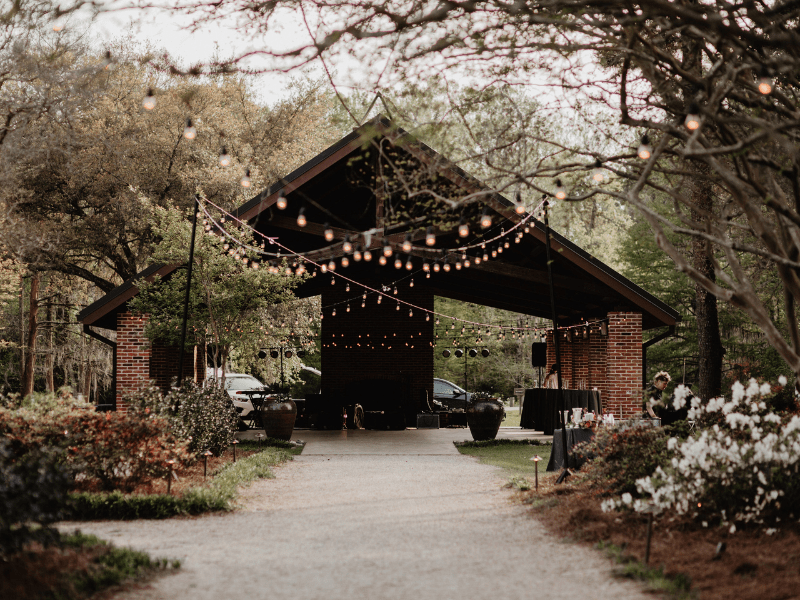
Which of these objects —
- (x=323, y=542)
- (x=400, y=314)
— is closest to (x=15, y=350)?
(x=400, y=314)

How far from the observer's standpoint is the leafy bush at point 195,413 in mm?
9273

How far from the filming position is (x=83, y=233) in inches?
847

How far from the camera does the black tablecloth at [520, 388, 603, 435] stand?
1490cm

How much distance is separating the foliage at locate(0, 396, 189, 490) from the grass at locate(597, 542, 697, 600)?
15.6 feet

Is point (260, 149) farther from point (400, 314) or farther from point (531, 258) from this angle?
point (531, 258)

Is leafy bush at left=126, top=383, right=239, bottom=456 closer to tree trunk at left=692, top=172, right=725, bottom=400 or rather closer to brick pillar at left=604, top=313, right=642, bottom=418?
brick pillar at left=604, top=313, right=642, bottom=418

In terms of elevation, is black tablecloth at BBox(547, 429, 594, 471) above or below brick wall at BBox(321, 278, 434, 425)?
below

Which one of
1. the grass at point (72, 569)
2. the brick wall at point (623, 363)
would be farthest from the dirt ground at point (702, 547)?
the brick wall at point (623, 363)

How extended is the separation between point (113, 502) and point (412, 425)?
13181mm

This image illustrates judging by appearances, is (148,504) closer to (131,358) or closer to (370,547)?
(370,547)

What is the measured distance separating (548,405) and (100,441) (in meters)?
11.5

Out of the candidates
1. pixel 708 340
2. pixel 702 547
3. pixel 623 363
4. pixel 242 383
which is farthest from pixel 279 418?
pixel 702 547

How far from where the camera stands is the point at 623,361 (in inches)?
557

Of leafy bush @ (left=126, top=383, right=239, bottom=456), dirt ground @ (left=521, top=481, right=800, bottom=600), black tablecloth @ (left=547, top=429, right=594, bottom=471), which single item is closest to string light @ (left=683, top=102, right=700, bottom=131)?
dirt ground @ (left=521, top=481, right=800, bottom=600)
